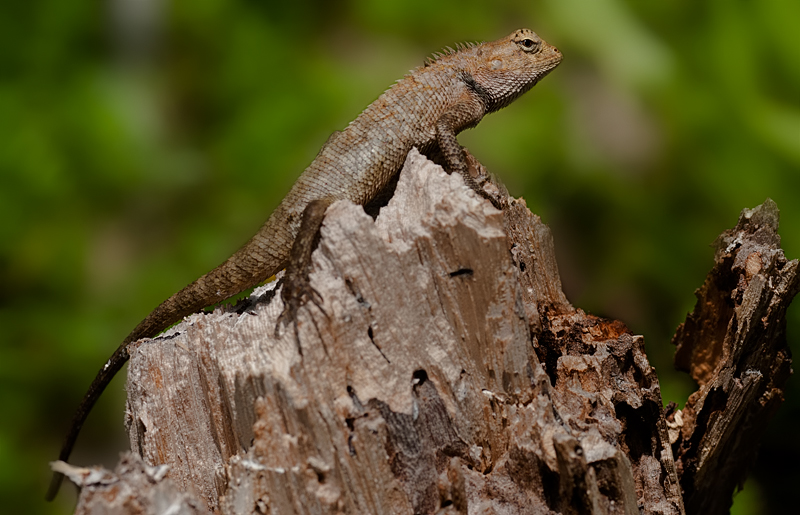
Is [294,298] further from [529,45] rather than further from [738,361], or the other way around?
[529,45]

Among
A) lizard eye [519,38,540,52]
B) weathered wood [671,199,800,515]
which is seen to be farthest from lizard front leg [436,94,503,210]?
weathered wood [671,199,800,515]

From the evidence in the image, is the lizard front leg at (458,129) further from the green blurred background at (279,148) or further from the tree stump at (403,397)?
the green blurred background at (279,148)

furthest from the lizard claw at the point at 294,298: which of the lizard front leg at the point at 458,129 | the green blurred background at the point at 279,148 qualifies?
the green blurred background at the point at 279,148

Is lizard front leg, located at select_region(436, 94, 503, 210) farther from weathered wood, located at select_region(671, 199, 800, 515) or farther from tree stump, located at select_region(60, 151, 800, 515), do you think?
weathered wood, located at select_region(671, 199, 800, 515)

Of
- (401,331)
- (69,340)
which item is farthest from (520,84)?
(69,340)

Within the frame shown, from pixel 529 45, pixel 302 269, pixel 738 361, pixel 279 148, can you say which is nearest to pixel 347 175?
pixel 302 269

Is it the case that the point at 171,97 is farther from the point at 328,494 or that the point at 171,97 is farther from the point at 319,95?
the point at 328,494
